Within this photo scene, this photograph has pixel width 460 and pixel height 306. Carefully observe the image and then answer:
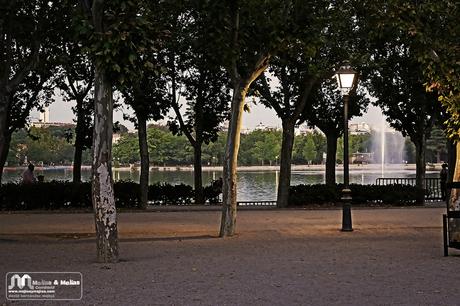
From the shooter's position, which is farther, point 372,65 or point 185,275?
point 372,65

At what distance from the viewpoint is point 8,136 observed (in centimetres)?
2505

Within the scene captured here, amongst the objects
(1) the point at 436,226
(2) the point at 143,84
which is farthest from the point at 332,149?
(1) the point at 436,226

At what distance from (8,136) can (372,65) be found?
48.9ft

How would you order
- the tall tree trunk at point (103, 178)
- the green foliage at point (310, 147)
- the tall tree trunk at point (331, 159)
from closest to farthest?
the tall tree trunk at point (103, 178)
the tall tree trunk at point (331, 159)
the green foliage at point (310, 147)

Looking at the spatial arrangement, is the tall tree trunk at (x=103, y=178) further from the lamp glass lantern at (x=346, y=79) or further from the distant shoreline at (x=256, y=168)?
the distant shoreline at (x=256, y=168)

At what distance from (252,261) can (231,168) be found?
3966 millimetres

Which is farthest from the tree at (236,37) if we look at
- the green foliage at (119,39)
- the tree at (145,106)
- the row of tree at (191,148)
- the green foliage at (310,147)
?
the green foliage at (310,147)

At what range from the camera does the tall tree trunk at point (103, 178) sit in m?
10.2

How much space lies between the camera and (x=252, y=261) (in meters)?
10.1

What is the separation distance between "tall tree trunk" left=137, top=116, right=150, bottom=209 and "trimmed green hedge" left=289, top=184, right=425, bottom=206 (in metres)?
5.32

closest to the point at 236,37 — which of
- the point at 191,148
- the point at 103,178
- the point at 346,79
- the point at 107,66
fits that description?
the point at 346,79

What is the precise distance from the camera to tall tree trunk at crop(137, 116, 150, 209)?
2175 centimetres

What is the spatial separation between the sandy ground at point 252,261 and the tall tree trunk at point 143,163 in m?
4.23

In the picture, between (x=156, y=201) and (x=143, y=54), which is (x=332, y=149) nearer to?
(x=156, y=201)
